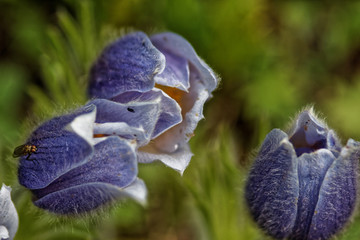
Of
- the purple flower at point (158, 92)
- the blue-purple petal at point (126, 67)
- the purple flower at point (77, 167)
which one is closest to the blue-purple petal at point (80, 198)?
the purple flower at point (77, 167)

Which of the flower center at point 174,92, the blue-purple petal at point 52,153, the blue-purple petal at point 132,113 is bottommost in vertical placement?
the blue-purple petal at point 52,153

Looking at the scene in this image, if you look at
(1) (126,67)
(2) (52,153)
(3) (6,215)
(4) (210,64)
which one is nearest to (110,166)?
(2) (52,153)

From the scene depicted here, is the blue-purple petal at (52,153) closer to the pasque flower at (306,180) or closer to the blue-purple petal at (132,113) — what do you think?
the blue-purple petal at (132,113)

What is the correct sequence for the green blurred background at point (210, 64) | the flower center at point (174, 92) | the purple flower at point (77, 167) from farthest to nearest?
1. the green blurred background at point (210, 64)
2. the flower center at point (174, 92)
3. the purple flower at point (77, 167)

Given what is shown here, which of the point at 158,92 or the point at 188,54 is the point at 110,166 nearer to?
the point at 158,92

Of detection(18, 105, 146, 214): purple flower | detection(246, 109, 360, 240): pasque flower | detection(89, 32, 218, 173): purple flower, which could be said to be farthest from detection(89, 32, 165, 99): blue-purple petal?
detection(246, 109, 360, 240): pasque flower

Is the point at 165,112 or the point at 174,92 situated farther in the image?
the point at 174,92
